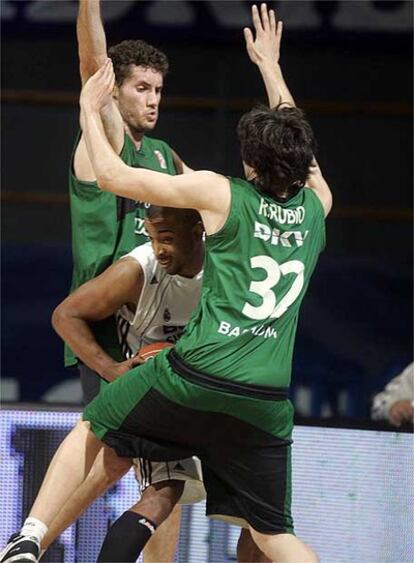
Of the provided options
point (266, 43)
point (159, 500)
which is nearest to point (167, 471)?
point (159, 500)

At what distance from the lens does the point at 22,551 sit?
4363mm

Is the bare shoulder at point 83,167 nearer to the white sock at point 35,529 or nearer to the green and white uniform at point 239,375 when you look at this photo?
the green and white uniform at point 239,375

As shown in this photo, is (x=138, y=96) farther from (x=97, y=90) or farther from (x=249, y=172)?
(x=249, y=172)

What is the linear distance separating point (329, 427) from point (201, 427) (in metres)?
1.46

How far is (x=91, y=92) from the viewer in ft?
14.9

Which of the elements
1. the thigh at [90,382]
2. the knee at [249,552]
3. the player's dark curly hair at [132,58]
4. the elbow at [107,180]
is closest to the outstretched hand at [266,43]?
the player's dark curly hair at [132,58]

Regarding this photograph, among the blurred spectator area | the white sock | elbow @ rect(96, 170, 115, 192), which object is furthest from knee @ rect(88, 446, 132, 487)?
the blurred spectator area

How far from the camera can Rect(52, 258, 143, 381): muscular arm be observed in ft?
16.2

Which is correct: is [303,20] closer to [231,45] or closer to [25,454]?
[231,45]

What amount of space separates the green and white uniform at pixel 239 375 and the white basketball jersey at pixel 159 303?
1.82ft

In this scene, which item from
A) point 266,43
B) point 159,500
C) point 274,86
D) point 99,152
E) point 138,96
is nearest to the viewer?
point 99,152

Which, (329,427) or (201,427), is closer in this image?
(201,427)

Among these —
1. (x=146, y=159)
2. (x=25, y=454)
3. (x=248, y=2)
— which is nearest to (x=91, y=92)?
(x=146, y=159)

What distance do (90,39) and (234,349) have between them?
146 centimetres
